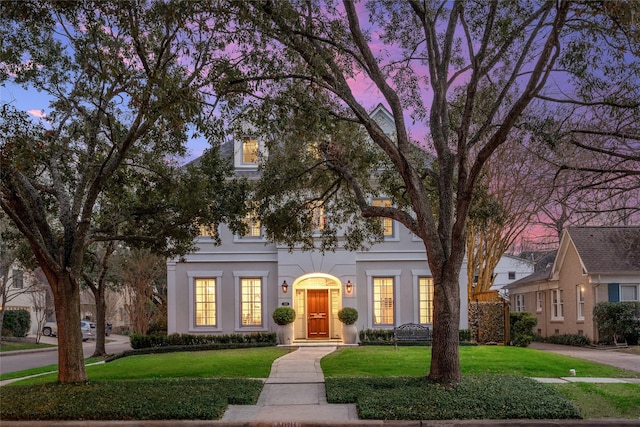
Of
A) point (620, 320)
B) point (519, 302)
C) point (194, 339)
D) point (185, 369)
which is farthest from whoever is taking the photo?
point (519, 302)

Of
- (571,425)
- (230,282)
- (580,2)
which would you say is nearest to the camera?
(571,425)

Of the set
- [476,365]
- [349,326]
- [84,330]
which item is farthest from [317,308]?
[84,330]

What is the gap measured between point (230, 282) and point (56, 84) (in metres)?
14.3

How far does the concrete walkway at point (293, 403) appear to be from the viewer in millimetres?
10391

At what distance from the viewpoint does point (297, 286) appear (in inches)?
1083

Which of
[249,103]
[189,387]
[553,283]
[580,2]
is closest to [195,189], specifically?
[249,103]

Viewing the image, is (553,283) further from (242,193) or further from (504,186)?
(242,193)

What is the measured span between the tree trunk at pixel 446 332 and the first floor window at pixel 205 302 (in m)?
16.2

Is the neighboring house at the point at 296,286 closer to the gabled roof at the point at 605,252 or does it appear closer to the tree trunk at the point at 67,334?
the gabled roof at the point at 605,252

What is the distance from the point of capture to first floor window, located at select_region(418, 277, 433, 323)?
2723cm

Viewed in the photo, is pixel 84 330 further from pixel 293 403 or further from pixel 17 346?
pixel 293 403

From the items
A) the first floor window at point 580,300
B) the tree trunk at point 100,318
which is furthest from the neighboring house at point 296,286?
the first floor window at point 580,300

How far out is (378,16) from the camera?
1495 cm

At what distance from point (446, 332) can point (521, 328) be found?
17.1 m
